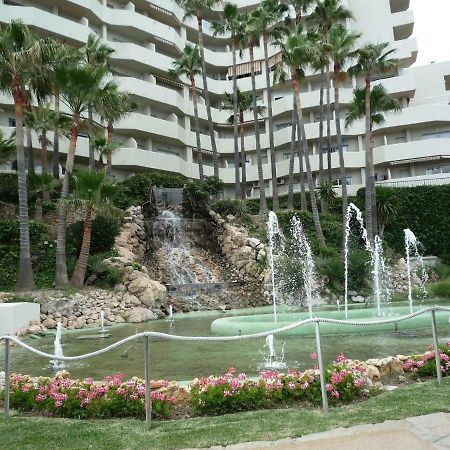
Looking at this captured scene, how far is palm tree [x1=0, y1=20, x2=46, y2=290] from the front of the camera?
1738cm

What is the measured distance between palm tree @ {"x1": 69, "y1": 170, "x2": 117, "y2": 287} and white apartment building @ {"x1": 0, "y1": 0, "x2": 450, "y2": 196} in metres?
16.0

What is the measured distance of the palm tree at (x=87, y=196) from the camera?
1809 cm

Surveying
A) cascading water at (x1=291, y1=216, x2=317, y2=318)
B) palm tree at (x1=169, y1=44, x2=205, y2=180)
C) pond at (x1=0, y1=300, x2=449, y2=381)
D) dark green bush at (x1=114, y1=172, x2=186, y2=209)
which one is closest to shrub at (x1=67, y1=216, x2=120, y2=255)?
dark green bush at (x1=114, y1=172, x2=186, y2=209)

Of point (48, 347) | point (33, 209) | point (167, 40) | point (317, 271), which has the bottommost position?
point (48, 347)

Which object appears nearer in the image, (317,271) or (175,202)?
(317,271)

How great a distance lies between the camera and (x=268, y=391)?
5.34 metres

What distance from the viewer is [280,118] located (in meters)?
43.2

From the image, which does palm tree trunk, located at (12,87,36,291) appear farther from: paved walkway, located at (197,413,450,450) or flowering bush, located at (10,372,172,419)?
paved walkway, located at (197,413,450,450)

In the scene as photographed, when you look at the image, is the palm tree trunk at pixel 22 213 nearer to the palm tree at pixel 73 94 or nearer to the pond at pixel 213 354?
the palm tree at pixel 73 94

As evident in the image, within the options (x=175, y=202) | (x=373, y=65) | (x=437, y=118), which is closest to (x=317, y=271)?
(x=175, y=202)

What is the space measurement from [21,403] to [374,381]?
4710 mm

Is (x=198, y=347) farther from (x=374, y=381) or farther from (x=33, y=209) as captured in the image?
(x=33, y=209)

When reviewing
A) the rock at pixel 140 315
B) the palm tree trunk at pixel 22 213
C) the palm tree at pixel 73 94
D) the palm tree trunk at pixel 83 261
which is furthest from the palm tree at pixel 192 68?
the rock at pixel 140 315

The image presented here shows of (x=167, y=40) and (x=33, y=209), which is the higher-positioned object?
(x=167, y=40)
